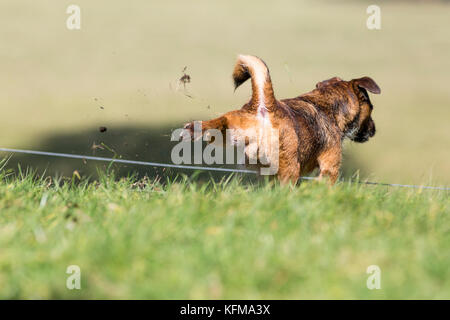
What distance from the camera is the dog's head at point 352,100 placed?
5340 millimetres

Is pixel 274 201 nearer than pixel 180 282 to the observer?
No

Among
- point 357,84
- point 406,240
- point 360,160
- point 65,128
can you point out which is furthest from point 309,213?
point 65,128

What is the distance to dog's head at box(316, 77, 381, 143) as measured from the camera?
534 cm

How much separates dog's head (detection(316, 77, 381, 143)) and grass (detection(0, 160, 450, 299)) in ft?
5.13

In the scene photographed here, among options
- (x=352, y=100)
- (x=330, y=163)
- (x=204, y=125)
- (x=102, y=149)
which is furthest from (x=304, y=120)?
(x=102, y=149)

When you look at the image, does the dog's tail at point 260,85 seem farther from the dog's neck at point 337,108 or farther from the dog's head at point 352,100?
the dog's head at point 352,100

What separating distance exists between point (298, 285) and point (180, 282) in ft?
1.77

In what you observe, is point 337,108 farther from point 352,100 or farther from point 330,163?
point 330,163

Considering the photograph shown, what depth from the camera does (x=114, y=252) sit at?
287cm

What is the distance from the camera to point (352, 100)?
5.40m

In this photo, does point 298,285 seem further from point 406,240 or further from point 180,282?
point 406,240

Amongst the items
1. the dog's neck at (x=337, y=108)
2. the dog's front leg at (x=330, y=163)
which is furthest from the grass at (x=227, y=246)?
the dog's neck at (x=337, y=108)

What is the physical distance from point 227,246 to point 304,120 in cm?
205

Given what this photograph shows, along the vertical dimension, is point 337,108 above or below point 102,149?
below
